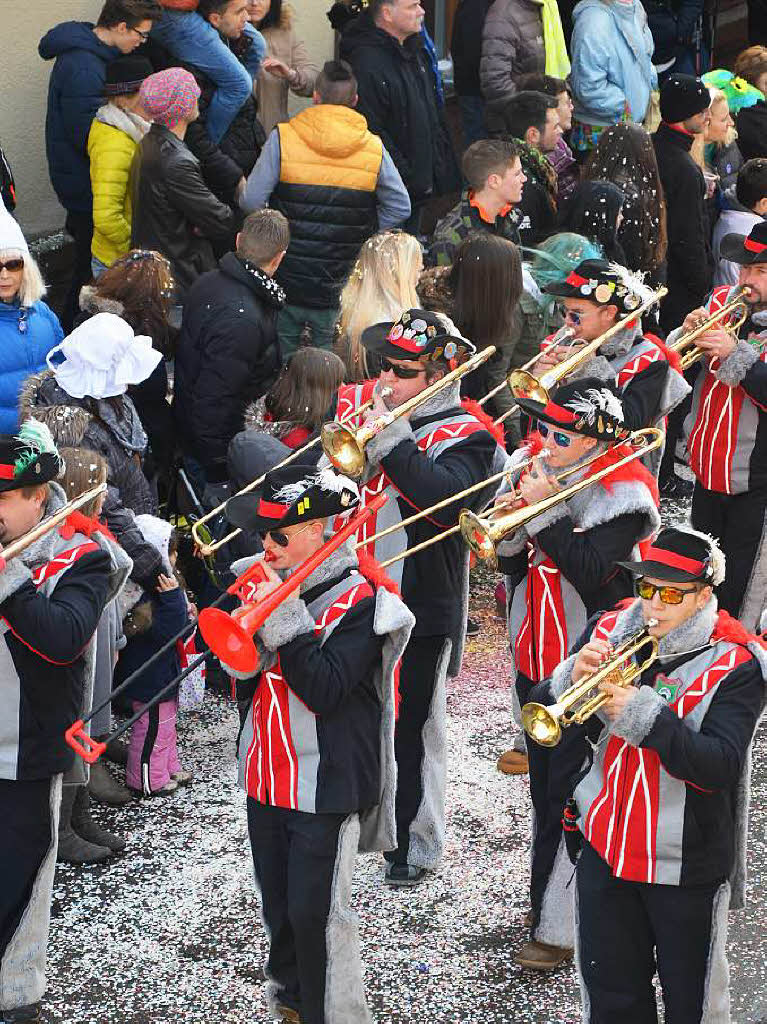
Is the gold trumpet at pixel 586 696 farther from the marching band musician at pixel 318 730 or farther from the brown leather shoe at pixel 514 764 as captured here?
the brown leather shoe at pixel 514 764

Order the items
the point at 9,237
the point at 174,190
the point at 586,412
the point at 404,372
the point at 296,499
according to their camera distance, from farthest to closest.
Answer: the point at 174,190 → the point at 9,237 → the point at 404,372 → the point at 586,412 → the point at 296,499

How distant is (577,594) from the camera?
477cm

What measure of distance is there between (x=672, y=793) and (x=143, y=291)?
3436 millimetres

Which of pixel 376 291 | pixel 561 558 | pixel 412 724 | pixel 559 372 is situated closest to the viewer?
pixel 561 558

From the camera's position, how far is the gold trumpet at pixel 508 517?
4.52m

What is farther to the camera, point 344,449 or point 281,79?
point 281,79

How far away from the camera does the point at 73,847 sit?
5.33 meters

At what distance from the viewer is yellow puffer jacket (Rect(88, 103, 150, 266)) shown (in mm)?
7516

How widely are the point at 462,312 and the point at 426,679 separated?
1762mm

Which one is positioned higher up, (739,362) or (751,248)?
(751,248)

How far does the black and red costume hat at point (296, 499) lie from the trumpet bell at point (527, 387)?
133 cm

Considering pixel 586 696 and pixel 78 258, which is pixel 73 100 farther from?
pixel 586 696

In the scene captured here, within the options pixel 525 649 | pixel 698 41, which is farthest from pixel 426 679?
pixel 698 41

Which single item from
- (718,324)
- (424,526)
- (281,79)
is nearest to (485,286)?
(718,324)
